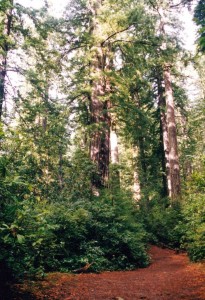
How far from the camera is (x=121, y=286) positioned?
664cm

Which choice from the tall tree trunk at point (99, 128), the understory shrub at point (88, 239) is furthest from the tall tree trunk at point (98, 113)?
the understory shrub at point (88, 239)

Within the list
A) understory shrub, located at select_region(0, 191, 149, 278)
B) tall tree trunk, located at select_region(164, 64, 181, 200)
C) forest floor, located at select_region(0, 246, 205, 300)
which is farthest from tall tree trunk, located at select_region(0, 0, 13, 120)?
tall tree trunk, located at select_region(164, 64, 181, 200)

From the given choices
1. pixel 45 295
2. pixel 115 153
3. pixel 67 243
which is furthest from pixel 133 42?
pixel 45 295

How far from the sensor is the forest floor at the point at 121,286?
5.40 meters

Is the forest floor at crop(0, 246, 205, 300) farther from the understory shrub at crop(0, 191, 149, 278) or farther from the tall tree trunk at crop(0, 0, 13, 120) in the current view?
the tall tree trunk at crop(0, 0, 13, 120)

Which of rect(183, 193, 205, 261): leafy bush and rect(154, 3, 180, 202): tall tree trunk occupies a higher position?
rect(154, 3, 180, 202): tall tree trunk

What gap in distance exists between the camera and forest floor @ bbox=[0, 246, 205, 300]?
5398 millimetres

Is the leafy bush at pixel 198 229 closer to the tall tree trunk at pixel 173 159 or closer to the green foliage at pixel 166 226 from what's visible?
the green foliage at pixel 166 226

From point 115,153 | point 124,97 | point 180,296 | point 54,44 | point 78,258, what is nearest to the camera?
point 180,296

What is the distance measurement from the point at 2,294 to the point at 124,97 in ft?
33.5

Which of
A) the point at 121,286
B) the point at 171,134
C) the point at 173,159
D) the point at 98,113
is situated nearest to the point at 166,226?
the point at 173,159

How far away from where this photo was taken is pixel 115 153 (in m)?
17.9

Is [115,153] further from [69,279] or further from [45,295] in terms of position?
[45,295]

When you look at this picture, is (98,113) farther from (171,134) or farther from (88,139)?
(171,134)
